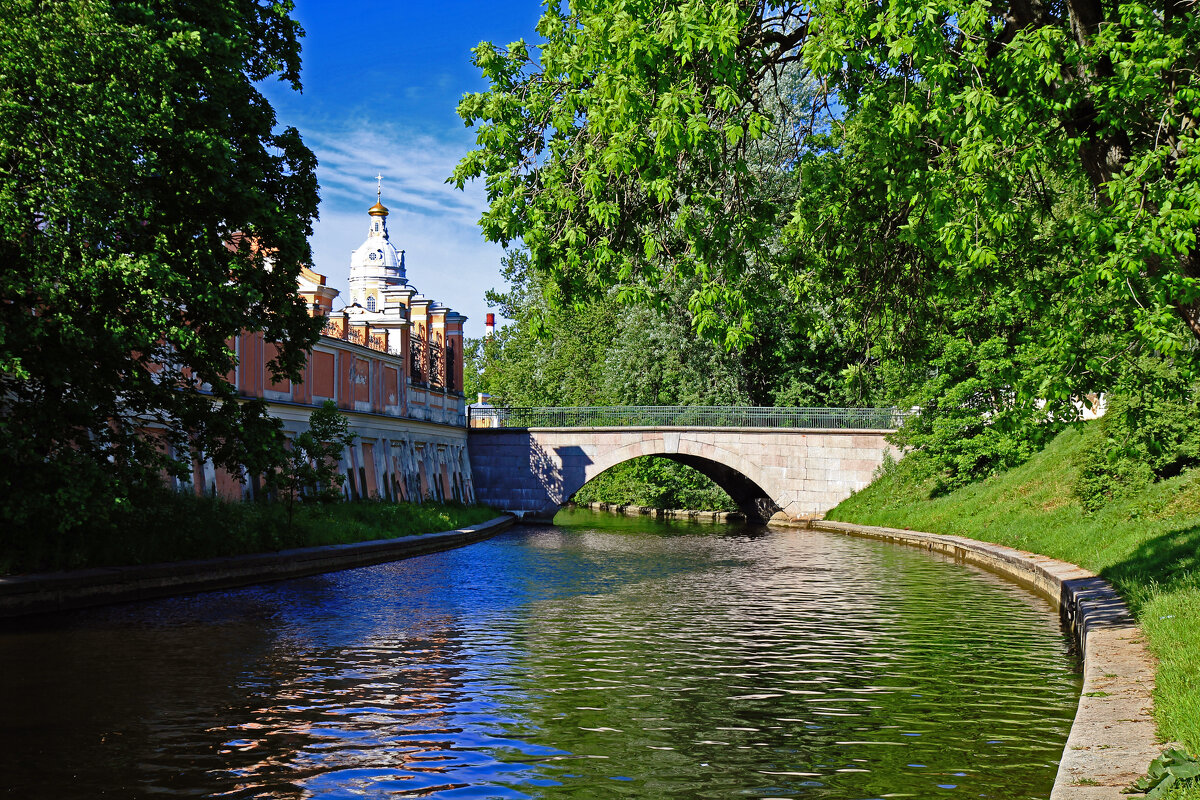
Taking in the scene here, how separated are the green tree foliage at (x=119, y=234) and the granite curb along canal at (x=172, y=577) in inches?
36.5

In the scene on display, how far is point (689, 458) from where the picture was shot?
48312mm

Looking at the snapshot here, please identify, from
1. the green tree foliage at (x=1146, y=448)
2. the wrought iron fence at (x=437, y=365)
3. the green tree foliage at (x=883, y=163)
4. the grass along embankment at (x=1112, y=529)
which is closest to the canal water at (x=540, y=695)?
the grass along embankment at (x=1112, y=529)

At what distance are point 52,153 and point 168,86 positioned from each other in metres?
1.78

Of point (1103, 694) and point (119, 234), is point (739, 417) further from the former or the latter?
point (1103, 694)

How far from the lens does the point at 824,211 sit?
11250mm

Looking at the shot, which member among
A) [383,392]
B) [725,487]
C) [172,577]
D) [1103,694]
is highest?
[383,392]

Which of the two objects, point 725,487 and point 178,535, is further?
point 725,487

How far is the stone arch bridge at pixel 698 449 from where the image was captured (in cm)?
4353

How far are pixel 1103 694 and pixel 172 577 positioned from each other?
551 inches

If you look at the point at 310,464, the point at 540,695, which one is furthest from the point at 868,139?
the point at 310,464

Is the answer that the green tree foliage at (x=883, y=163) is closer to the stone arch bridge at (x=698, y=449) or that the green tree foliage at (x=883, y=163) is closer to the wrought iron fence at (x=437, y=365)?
the stone arch bridge at (x=698, y=449)

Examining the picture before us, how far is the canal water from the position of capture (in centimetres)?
766

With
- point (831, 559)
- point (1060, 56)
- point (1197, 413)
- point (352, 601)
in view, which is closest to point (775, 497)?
point (831, 559)

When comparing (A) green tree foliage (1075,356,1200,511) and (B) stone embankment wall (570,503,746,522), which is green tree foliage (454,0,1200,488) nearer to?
(A) green tree foliage (1075,356,1200,511)
